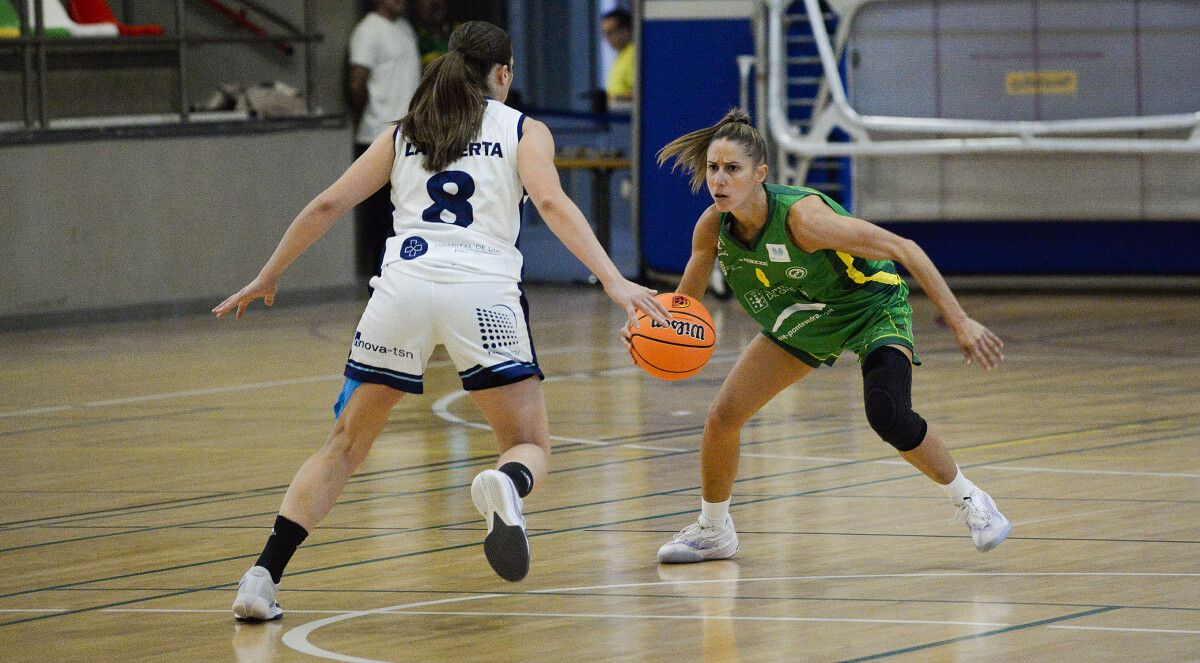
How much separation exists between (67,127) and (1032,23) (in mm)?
7261

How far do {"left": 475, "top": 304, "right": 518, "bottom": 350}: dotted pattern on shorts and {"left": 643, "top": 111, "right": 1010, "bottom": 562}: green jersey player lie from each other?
98 centimetres

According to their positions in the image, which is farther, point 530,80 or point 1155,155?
point 530,80

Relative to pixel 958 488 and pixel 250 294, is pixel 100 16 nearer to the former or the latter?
pixel 250 294

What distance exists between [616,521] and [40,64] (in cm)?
820

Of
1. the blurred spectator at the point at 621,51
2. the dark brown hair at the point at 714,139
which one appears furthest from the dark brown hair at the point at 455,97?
the blurred spectator at the point at 621,51

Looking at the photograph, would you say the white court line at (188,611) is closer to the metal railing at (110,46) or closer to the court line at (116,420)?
the court line at (116,420)

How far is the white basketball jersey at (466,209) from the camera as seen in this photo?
16.9 ft

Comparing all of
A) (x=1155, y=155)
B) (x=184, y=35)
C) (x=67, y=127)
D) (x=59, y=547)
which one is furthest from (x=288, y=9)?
(x=59, y=547)

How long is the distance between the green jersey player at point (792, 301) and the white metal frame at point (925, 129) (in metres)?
7.51

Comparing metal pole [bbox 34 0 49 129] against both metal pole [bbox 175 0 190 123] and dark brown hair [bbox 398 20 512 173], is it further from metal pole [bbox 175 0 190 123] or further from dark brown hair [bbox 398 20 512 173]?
dark brown hair [bbox 398 20 512 173]

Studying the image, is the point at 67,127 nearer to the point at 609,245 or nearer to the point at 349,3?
the point at 349,3

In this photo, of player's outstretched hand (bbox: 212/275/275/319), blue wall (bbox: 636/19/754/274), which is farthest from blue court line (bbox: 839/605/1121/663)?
blue wall (bbox: 636/19/754/274)

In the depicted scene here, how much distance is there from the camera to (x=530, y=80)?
2223 centimetres

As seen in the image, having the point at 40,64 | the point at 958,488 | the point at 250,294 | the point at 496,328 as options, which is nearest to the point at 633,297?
the point at 496,328
